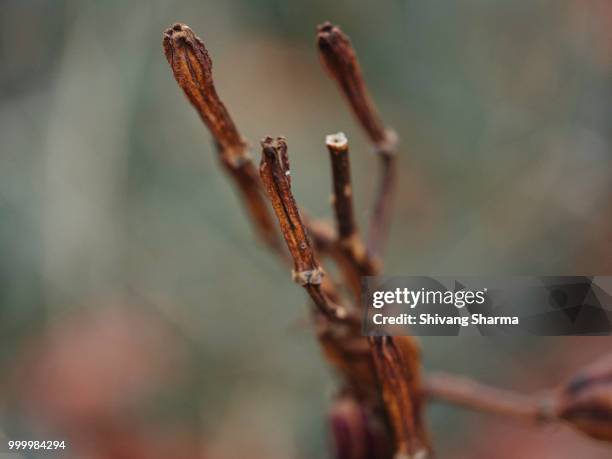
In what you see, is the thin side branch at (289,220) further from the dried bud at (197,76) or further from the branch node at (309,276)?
the dried bud at (197,76)


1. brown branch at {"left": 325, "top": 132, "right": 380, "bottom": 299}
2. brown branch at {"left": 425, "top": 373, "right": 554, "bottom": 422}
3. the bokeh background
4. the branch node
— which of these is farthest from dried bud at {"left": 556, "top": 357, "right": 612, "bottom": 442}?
the bokeh background

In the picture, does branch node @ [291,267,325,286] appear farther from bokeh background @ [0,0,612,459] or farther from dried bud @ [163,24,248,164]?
bokeh background @ [0,0,612,459]

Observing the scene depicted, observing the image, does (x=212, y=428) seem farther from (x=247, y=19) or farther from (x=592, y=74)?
(x=592, y=74)

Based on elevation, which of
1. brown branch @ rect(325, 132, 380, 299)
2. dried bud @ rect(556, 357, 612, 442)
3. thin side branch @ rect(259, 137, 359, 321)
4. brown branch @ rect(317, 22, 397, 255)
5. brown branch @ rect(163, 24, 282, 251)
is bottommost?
dried bud @ rect(556, 357, 612, 442)

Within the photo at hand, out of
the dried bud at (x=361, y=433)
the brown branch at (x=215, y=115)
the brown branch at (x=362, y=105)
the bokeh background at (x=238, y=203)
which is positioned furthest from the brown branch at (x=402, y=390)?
the bokeh background at (x=238, y=203)

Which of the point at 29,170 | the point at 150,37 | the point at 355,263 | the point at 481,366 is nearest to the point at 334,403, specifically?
the point at 355,263
